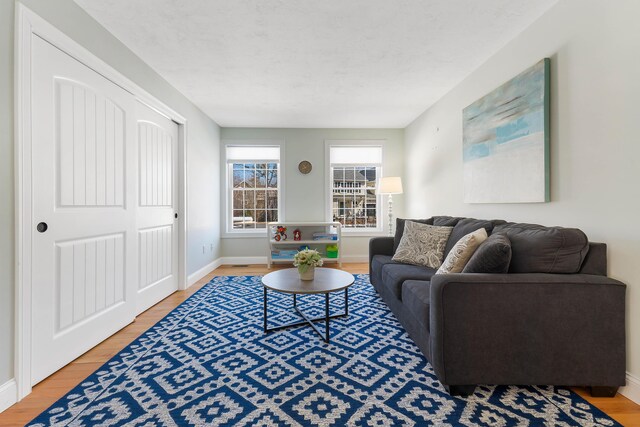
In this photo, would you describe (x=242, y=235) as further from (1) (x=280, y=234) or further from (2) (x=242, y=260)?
(1) (x=280, y=234)

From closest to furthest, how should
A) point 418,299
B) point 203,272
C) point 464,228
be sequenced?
1. point 418,299
2. point 464,228
3. point 203,272

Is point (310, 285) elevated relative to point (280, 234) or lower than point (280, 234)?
lower

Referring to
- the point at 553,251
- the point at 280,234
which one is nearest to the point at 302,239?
the point at 280,234

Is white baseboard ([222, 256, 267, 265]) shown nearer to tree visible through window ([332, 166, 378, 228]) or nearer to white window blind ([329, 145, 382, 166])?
tree visible through window ([332, 166, 378, 228])

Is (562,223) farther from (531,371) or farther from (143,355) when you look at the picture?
(143,355)

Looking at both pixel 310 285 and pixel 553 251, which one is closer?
pixel 553 251

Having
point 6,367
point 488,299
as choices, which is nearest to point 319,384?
point 488,299

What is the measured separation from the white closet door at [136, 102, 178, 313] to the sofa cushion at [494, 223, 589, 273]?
314cm

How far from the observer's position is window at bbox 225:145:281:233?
16.8ft

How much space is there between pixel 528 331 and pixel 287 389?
1.34 m

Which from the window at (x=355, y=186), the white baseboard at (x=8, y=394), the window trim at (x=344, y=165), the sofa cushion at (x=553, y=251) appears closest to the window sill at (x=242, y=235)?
the window trim at (x=344, y=165)

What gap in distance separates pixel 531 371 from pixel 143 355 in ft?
7.91

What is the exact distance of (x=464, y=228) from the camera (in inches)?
99.8

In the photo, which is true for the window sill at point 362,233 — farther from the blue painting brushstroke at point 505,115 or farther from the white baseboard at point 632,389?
the white baseboard at point 632,389
